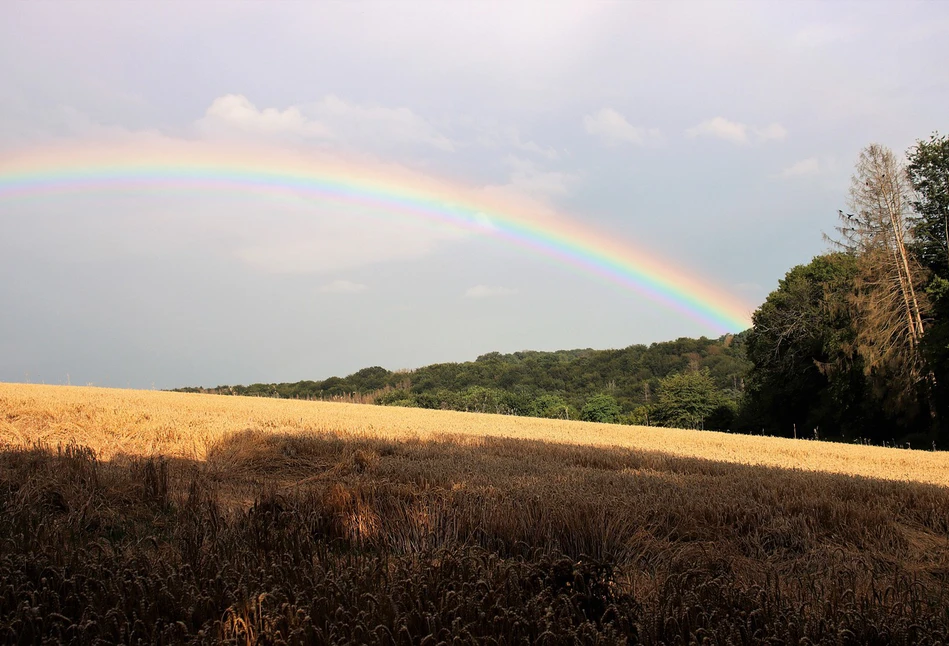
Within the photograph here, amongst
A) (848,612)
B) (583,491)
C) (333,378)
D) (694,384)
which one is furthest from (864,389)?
(333,378)

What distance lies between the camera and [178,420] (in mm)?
12242

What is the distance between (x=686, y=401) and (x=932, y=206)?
38120mm

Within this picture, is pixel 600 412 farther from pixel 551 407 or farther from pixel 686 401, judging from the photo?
pixel 686 401

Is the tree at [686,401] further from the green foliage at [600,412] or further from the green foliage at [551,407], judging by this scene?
the green foliage at [551,407]

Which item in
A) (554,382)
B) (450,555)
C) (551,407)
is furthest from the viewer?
(554,382)

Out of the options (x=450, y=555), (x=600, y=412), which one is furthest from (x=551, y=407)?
(x=450, y=555)

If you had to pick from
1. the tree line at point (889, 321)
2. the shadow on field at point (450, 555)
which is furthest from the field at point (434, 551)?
the tree line at point (889, 321)

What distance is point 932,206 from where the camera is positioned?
3934 cm

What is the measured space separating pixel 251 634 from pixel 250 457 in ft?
21.3

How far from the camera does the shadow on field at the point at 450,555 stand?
284 centimetres

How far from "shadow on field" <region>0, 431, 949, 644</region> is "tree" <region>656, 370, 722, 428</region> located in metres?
66.8

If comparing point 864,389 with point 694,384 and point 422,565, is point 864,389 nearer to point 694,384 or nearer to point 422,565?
point 694,384

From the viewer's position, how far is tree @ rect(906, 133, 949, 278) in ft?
125

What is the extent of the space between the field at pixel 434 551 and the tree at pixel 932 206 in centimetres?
3750
